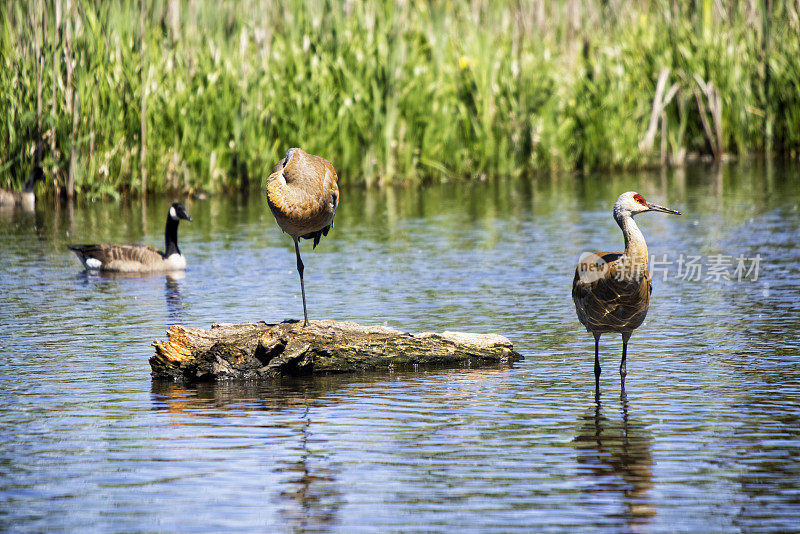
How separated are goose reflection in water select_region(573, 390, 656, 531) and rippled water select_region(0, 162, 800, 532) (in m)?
0.02

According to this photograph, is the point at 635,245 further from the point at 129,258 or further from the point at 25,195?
the point at 25,195

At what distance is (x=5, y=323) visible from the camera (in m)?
12.1

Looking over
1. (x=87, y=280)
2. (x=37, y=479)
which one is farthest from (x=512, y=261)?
(x=37, y=479)

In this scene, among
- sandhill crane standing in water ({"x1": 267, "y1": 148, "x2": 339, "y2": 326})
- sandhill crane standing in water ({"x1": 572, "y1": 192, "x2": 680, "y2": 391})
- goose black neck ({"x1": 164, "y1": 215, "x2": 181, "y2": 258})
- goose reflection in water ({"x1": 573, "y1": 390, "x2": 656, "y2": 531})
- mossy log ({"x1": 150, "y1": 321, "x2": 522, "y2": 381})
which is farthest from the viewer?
goose black neck ({"x1": 164, "y1": 215, "x2": 181, "y2": 258})

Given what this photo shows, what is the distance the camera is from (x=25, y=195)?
840 inches

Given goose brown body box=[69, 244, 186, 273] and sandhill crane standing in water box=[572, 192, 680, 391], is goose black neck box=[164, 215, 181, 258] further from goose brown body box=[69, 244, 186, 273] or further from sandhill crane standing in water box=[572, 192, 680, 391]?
sandhill crane standing in water box=[572, 192, 680, 391]

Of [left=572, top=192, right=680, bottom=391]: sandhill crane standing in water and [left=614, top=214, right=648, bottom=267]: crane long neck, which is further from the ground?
[left=614, top=214, right=648, bottom=267]: crane long neck

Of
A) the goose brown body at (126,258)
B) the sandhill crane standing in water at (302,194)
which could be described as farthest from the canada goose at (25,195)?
the sandhill crane standing in water at (302,194)

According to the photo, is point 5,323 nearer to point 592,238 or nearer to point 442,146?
point 592,238

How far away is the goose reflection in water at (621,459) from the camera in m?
6.26

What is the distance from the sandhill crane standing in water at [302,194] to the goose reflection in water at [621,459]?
3.29m

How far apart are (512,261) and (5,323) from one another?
21.6ft

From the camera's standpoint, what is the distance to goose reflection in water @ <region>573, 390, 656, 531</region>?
20.5 feet

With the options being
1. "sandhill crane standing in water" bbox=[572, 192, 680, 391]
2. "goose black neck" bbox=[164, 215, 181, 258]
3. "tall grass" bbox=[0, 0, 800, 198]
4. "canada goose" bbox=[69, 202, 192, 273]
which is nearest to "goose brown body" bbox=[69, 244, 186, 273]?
"canada goose" bbox=[69, 202, 192, 273]
